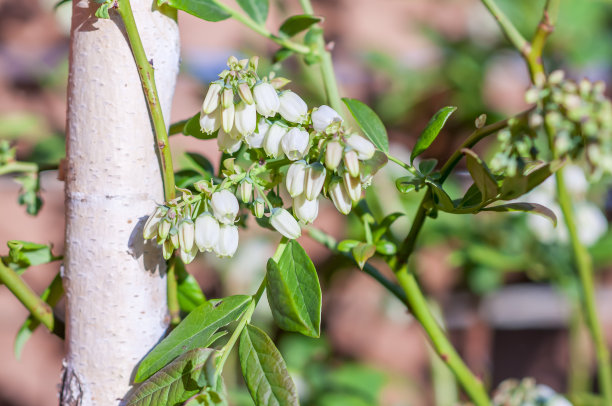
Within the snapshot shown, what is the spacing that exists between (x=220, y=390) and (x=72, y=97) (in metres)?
0.21

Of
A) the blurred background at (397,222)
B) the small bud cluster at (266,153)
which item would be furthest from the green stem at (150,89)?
the blurred background at (397,222)

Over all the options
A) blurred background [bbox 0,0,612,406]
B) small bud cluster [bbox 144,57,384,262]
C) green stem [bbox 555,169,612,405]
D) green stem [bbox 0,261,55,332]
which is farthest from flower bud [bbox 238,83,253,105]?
blurred background [bbox 0,0,612,406]

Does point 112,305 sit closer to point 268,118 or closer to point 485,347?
point 268,118

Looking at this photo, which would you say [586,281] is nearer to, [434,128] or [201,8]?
[434,128]

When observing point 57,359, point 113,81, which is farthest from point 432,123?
point 57,359

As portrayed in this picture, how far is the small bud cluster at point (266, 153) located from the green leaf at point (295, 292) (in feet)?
0.07

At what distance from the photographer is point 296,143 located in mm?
325

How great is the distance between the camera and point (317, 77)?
3.98 ft

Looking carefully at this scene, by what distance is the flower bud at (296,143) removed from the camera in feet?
1.07

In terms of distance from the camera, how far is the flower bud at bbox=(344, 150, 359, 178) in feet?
1.01

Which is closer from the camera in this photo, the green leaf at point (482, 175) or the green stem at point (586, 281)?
the green leaf at point (482, 175)

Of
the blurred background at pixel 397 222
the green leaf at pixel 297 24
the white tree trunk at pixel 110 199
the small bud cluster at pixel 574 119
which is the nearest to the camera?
the small bud cluster at pixel 574 119

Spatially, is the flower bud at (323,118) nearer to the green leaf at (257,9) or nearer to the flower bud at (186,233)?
the flower bud at (186,233)

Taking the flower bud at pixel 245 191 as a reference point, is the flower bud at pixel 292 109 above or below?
above
